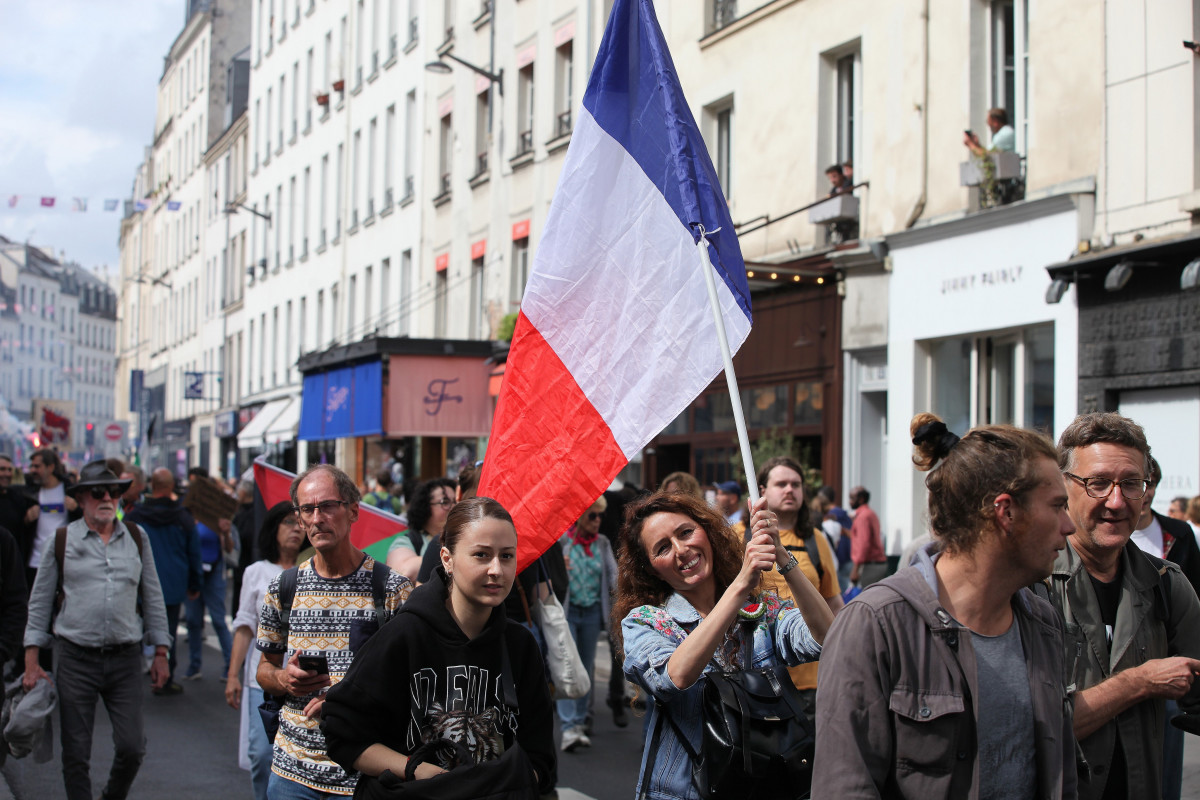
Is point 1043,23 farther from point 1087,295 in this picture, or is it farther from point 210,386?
point 210,386

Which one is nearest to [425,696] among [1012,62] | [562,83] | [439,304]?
[1012,62]

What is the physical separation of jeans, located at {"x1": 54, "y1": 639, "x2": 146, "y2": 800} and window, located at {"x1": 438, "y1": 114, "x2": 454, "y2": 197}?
24.2m

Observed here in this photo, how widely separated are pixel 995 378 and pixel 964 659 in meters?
13.1

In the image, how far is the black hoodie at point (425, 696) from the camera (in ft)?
12.1

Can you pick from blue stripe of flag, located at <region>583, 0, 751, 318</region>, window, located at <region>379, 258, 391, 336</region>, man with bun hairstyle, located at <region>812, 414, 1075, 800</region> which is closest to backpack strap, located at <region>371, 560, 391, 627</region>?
blue stripe of flag, located at <region>583, 0, 751, 318</region>

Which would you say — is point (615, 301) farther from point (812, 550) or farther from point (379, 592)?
point (812, 550)

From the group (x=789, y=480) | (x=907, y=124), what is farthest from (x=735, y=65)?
(x=789, y=480)

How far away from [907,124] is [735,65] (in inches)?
170

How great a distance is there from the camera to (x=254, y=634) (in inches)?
249

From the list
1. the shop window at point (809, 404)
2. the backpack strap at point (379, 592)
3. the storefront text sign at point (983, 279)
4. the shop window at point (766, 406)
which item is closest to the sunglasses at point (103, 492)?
the backpack strap at point (379, 592)

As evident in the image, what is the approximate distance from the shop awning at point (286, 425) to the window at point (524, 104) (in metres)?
14.6

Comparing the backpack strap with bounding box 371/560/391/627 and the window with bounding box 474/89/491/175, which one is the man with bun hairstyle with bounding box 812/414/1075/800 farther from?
the window with bounding box 474/89/491/175

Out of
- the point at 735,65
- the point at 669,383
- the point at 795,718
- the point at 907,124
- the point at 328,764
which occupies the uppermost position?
the point at 735,65

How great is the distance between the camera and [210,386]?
5622 cm
